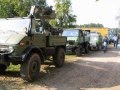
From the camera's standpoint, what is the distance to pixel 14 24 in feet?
36.4

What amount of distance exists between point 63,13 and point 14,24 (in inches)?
1342

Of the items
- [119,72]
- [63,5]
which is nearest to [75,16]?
[63,5]

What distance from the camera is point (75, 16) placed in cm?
4812

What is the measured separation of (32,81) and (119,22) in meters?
67.9

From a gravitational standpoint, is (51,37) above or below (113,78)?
above

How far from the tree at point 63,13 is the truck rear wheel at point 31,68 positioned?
32495 millimetres

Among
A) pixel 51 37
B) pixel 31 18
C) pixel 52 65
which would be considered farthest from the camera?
pixel 52 65

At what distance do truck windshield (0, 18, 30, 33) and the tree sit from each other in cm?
3165

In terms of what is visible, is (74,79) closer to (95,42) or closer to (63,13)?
(95,42)

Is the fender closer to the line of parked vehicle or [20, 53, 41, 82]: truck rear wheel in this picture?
[20, 53, 41, 82]: truck rear wheel

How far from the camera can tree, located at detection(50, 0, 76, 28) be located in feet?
145

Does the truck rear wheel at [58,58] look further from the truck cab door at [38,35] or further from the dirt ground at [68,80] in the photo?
the truck cab door at [38,35]

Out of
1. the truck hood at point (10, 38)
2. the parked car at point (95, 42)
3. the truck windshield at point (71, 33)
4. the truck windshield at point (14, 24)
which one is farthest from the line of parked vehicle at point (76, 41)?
the truck hood at point (10, 38)

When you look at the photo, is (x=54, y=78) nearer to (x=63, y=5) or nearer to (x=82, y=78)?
(x=82, y=78)
